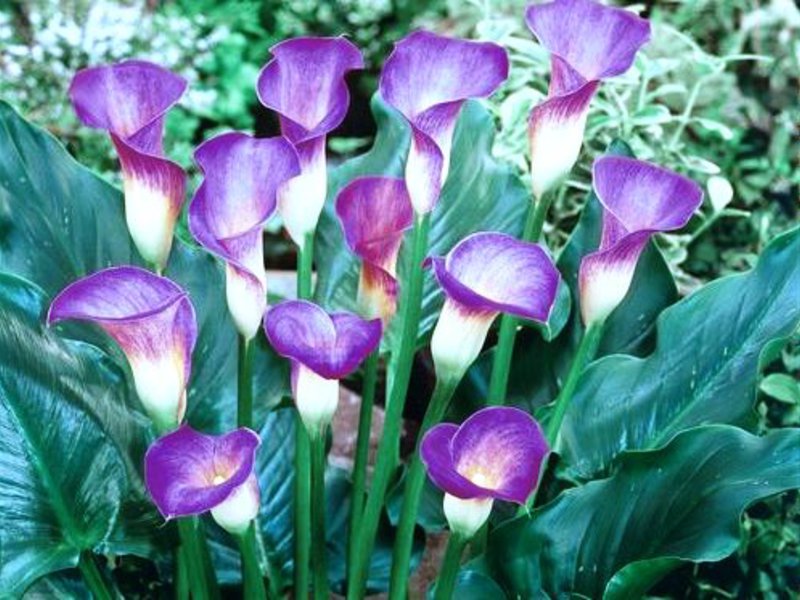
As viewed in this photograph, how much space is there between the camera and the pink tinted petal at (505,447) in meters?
0.73

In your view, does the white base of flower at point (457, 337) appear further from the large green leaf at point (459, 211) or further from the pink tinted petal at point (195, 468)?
the large green leaf at point (459, 211)

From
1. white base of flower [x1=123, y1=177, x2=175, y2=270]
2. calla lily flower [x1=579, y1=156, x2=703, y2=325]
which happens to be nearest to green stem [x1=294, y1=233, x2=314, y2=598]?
white base of flower [x1=123, y1=177, x2=175, y2=270]

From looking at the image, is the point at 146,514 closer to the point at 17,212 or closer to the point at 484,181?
the point at 17,212

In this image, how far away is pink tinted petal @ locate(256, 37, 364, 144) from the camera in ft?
2.82

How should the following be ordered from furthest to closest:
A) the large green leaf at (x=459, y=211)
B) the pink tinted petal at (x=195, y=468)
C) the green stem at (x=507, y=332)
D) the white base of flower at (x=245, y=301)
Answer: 1. the large green leaf at (x=459, y=211)
2. the green stem at (x=507, y=332)
3. the white base of flower at (x=245, y=301)
4. the pink tinted petal at (x=195, y=468)

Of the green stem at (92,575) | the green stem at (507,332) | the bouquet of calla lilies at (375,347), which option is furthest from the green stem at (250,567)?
the green stem at (507,332)

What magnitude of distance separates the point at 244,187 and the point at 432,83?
0.15 metres

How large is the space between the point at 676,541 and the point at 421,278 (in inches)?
9.9

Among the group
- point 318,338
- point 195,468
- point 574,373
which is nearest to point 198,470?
point 195,468

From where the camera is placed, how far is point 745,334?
973 mm

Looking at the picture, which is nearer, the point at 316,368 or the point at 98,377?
the point at 316,368

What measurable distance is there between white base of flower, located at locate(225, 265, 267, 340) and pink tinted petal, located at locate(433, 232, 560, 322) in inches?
5.3

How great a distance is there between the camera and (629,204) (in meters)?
0.83

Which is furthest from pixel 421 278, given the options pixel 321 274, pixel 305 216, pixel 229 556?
pixel 229 556
